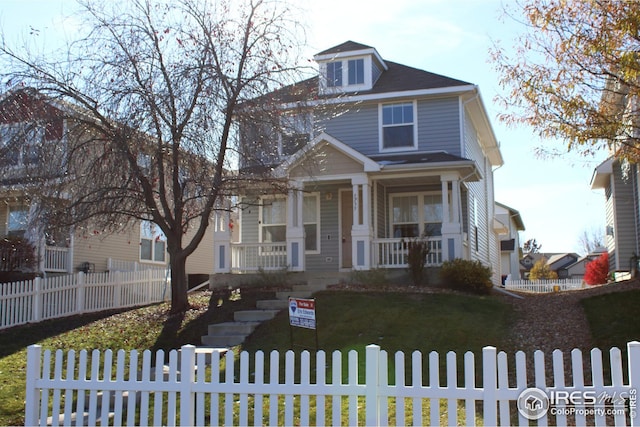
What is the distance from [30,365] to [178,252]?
316 inches

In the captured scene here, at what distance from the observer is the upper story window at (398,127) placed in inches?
785

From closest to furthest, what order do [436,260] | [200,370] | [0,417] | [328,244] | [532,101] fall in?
1. [200,370]
2. [0,417]
3. [532,101]
4. [436,260]
5. [328,244]

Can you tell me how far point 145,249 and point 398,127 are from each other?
35.1ft

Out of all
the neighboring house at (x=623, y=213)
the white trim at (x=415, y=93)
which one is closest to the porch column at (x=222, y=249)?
the white trim at (x=415, y=93)

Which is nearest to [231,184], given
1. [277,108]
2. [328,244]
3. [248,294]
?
[277,108]

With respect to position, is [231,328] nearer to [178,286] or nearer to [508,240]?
[178,286]

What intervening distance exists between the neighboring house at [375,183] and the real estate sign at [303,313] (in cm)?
611

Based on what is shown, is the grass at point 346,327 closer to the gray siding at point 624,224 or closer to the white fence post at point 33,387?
the white fence post at point 33,387

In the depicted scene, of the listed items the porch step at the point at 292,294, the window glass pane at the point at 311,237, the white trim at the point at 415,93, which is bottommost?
the porch step at the point at 292,294

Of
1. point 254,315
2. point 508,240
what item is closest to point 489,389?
point 254,315

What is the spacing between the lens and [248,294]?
15.5m

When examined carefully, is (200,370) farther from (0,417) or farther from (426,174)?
(426,174)

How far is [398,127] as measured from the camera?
65.9ft

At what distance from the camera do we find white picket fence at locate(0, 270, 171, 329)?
1395cm
